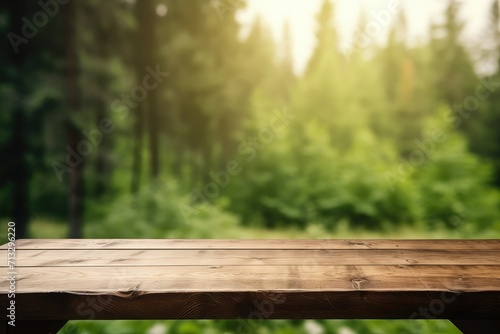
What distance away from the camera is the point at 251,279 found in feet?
4.92

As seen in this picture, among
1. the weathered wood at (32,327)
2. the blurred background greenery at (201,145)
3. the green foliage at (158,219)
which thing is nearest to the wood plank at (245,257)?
the weathered wood at (32,327)

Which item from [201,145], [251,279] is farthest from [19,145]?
[251,279]

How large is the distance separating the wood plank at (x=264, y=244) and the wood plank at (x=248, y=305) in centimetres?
56

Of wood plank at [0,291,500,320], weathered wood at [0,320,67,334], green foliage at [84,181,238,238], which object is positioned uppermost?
wood plank at [0,291,500,320]

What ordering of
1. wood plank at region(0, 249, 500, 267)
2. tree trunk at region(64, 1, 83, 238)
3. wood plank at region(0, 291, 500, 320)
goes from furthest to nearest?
tree trunk at region(64, 1, 83, 238) < wood plank at region(0, 249, 500, 267) < wood plank at region(0, 291, 500, 320)

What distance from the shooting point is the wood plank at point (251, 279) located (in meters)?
1.42

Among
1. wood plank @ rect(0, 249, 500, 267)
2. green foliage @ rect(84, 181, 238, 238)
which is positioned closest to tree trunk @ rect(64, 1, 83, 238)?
green foliage @ rect(84, 181, 238, 238)

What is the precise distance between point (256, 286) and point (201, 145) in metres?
14.6

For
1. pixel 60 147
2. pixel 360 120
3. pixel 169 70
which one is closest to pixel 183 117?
pixel 169 70

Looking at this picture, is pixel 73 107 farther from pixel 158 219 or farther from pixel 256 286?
pixel 256 286

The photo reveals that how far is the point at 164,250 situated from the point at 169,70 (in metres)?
12.1

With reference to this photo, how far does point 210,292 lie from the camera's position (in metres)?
1.39

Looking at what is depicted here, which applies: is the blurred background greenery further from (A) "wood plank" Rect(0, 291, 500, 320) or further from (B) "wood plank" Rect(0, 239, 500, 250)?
(A) "wood plank" Rect(0, 291, 500, 320)

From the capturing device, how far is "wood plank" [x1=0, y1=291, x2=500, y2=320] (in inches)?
54.9
